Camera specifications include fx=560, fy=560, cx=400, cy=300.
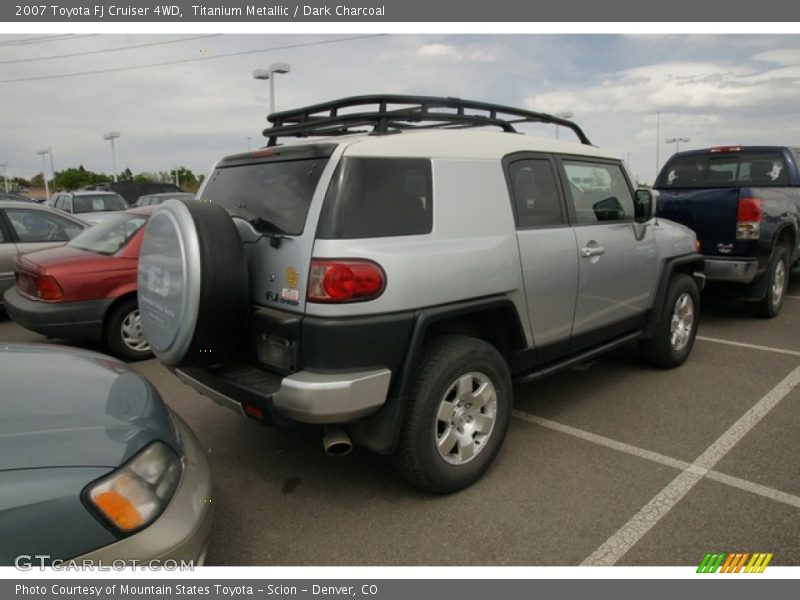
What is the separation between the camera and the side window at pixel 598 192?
154 inches

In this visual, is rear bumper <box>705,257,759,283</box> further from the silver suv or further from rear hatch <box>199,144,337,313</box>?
rear hatch <box>199,144,337,313</box>

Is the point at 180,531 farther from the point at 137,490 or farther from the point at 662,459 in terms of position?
the point at 662,459

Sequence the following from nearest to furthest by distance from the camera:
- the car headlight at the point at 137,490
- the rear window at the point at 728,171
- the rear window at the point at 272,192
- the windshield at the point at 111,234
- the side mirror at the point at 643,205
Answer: the car headlight at the point at 137,490 → the rear window at the point at 272,192 → the side mirror at the point at 643,205 → the windshield at the point at 111,234 → the rear window at the point at 728,171

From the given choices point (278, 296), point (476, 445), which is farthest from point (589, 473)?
point (278, 296)

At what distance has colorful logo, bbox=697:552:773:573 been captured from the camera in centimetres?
246

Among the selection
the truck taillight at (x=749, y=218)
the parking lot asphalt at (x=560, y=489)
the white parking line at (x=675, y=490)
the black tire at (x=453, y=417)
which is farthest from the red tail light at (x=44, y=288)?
the truck taillight at (x=749, y=218)

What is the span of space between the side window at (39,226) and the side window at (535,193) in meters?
6.75

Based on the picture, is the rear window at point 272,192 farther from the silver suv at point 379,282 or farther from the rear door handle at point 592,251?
the rear door handle at point 592,251

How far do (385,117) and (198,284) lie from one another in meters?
1.36

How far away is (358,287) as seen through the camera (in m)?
2.61

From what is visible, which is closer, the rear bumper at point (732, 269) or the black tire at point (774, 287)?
the rear bumper at point (732, 269)

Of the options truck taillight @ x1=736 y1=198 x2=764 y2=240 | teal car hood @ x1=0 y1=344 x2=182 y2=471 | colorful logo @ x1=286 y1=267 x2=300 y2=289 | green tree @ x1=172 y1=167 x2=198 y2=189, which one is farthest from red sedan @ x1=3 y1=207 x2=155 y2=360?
green tree @ x1=172 y1=167 x2=198 y2=189

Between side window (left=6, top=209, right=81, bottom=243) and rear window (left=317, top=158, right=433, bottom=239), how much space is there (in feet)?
21.4

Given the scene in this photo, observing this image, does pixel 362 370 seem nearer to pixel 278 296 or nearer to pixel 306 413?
pixel 306 413
